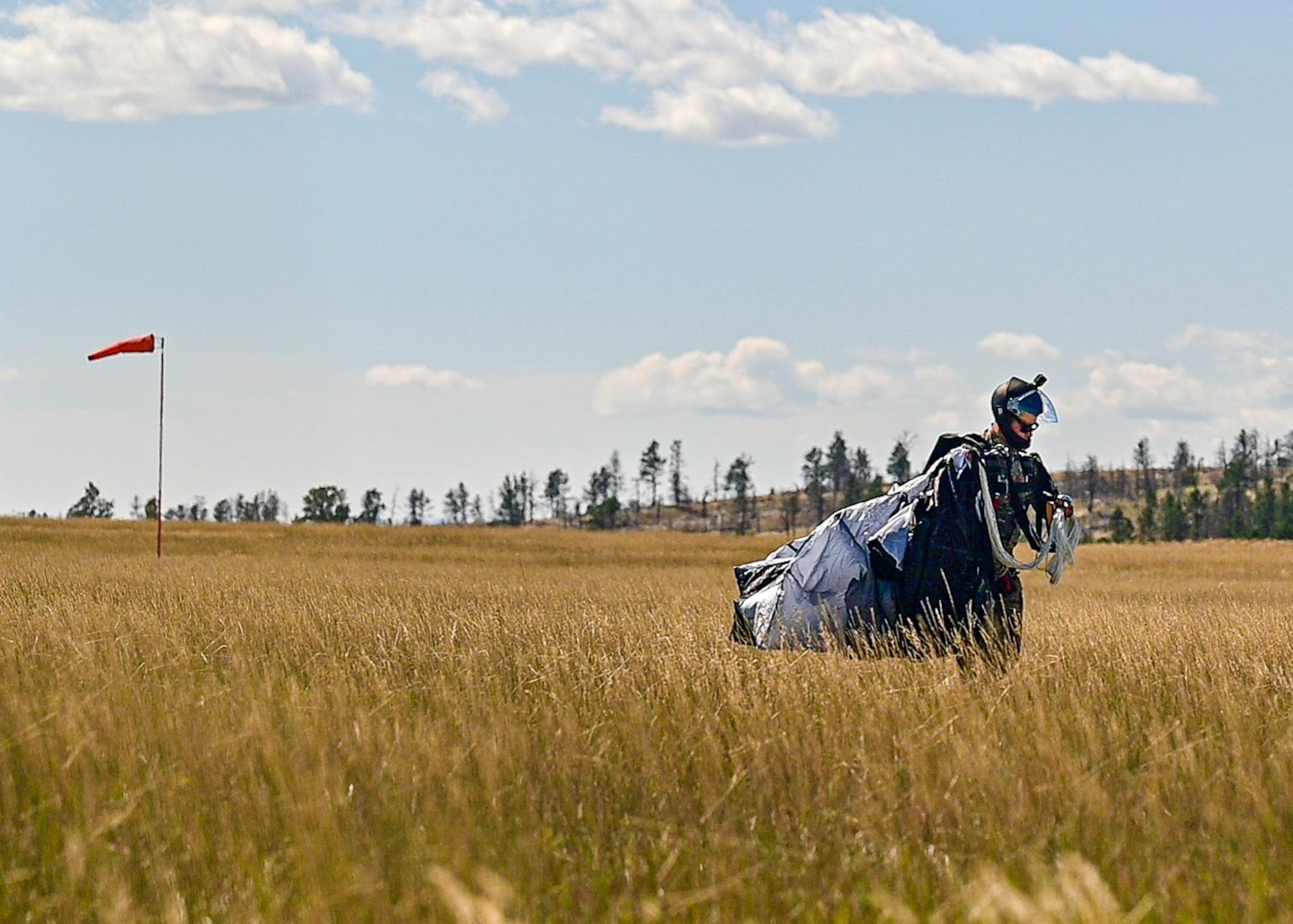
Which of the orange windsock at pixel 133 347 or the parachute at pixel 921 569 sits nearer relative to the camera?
the parachute at pixel 921 569

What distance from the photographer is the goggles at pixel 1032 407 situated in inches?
400

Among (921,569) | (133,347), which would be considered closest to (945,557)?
(921,569)

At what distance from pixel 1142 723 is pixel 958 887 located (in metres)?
3.26

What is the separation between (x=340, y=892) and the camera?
5.00m

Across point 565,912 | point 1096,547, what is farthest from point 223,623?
point 1096,547

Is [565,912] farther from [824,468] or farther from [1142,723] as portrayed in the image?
[824,468]

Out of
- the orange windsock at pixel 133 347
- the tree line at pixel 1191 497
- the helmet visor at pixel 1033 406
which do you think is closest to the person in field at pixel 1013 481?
the helmet visor at pixel 1033 406

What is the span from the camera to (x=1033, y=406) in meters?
10.2

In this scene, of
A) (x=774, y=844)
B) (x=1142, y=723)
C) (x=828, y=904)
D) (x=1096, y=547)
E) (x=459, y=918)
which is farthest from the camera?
(x=1096, y=547)

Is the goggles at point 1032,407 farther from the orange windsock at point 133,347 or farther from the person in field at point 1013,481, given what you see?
the orange windsock at point 133,347

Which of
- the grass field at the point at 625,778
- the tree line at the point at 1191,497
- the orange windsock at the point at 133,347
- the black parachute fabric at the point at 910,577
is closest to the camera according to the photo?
the grass field at the point at 625,778

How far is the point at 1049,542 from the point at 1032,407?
87cm

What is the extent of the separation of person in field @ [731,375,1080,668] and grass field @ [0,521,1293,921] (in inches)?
16.1

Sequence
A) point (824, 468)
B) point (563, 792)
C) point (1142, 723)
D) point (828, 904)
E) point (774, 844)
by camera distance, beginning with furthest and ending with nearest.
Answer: point (824, 468) < point (1142, 723) < point (563, 792) < point (774, 844) < point (828, 904)
